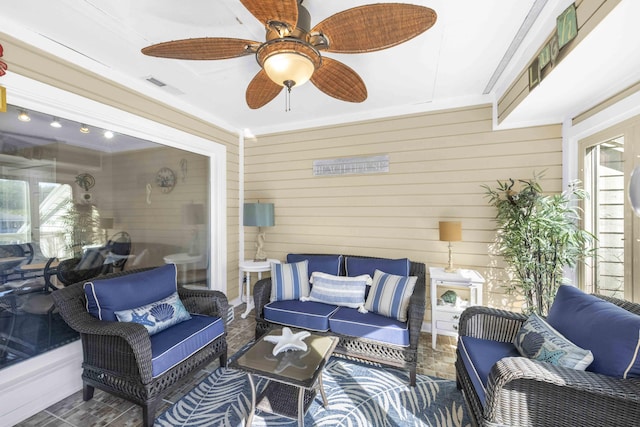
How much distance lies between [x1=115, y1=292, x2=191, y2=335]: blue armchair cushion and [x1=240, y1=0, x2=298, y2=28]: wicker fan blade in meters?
2.19

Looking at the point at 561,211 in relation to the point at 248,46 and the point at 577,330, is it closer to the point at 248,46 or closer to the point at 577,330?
the point at 577,330

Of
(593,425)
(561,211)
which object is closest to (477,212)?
(561,211)

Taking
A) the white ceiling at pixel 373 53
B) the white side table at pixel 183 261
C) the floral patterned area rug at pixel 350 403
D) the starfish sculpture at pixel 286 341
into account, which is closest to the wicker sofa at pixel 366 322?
the floral patterned area rug at pixel 350 403

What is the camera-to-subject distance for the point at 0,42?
5.85 feet

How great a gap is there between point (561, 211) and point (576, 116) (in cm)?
96

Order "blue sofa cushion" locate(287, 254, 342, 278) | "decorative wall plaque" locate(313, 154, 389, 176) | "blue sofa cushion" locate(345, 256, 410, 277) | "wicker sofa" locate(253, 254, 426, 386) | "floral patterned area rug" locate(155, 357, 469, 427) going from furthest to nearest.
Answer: "decorative wall plaque" locate(313, 154, 389, 176) → "blue sofa cushion" locate(287, 254, 342, 278) → "blue sofa cushion" locate(345, 256, 410, 277) → "wicker sofa" locate(253, 254, 426, 386) → "floral patterned area rug" locate(155, 357, 469, 427)

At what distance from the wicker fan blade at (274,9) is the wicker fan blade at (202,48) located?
0.74 feet

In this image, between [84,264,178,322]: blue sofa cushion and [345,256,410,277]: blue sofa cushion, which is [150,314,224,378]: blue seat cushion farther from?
[345,256,410,277]: blue sofa cushion

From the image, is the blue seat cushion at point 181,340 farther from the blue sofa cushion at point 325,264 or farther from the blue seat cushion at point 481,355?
the blue seat cushion at point 481,355

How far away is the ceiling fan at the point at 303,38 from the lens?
119cm

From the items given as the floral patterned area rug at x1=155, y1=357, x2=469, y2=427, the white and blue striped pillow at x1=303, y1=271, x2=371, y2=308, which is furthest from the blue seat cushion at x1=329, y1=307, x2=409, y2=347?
the floral patterned area rug at x1=155, y1=357, x2=469, y2=427

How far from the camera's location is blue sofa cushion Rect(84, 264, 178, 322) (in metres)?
1.98


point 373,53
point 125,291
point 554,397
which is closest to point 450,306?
point 554,397

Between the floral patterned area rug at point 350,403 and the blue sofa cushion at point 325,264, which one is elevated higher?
the blue sofa cushion at point 325,264
